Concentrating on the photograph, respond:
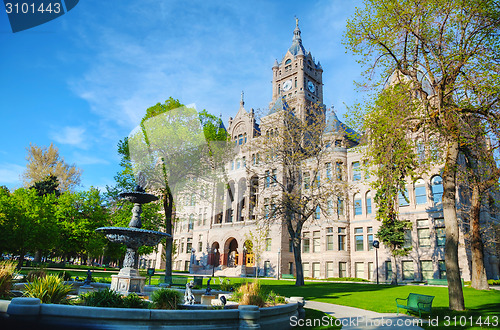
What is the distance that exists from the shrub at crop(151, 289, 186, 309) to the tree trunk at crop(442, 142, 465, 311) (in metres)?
10.9

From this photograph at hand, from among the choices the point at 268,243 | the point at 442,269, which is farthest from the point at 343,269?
Result: the point at 442,269

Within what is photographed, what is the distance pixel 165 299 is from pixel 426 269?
3512cm

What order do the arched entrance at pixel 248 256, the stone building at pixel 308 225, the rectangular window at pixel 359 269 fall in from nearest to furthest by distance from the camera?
the stone building at pixel 308 225 < the rectangular window at pixel 359 269 < the arched entrance at pixel 248 256

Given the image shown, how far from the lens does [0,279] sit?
9.36m

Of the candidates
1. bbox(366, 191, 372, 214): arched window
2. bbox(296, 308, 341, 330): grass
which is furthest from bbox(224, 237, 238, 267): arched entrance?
bbox(296, 308, 341, 330): grass

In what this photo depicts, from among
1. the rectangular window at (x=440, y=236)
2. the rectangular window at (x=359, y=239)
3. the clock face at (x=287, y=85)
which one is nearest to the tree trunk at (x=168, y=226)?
the rectangular window at (x=359, y=239)

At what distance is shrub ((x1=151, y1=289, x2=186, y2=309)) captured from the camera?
33.6 feet

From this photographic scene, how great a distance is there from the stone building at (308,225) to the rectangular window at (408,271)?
4.1 inches

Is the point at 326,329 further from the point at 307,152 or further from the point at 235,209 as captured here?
the point at 235,209

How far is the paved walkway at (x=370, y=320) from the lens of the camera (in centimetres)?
1120

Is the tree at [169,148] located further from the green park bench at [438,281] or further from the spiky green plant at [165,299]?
the green park bench at [438,281]

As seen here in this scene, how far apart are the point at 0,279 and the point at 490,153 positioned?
788 inches

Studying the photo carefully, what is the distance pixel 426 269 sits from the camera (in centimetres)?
3694

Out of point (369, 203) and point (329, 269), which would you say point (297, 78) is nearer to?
point (369, 203)
